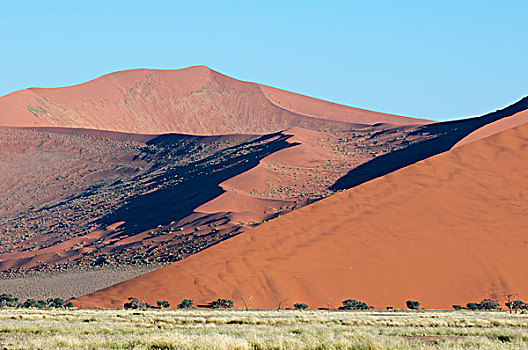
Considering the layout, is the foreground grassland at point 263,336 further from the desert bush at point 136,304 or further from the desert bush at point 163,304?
the desert bush at point 163,304

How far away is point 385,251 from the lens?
46125 millimetres

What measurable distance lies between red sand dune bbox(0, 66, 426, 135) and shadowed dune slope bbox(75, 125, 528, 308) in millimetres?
76751

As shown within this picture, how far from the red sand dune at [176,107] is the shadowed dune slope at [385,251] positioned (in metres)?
76.8

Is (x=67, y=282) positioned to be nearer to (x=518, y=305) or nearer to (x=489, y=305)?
(x=489, y=305)

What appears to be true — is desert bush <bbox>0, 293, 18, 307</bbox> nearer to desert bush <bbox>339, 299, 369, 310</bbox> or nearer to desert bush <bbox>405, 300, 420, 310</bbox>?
desert bush <bbox>339, 299, 369, 310</bbox>

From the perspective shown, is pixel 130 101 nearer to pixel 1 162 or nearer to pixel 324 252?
pixel 1 162

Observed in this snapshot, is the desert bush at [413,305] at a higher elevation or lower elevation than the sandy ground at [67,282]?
higher

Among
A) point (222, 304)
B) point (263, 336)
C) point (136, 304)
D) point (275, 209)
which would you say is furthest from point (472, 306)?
point (275, 209)

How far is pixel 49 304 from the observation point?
42.8 metres

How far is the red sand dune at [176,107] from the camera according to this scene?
140 meters

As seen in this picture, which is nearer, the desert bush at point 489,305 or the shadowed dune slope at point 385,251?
the desert bush at point 489,305

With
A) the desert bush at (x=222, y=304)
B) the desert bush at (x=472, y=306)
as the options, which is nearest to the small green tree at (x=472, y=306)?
the desert bush at (x=472, y=306)

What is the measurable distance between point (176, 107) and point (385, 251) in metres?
118

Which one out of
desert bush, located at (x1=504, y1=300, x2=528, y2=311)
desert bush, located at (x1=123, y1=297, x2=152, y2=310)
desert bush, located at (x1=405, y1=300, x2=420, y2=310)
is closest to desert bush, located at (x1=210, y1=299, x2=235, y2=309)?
desert bush, located at (x1=123, y1=297, x2=152, y2=310)
